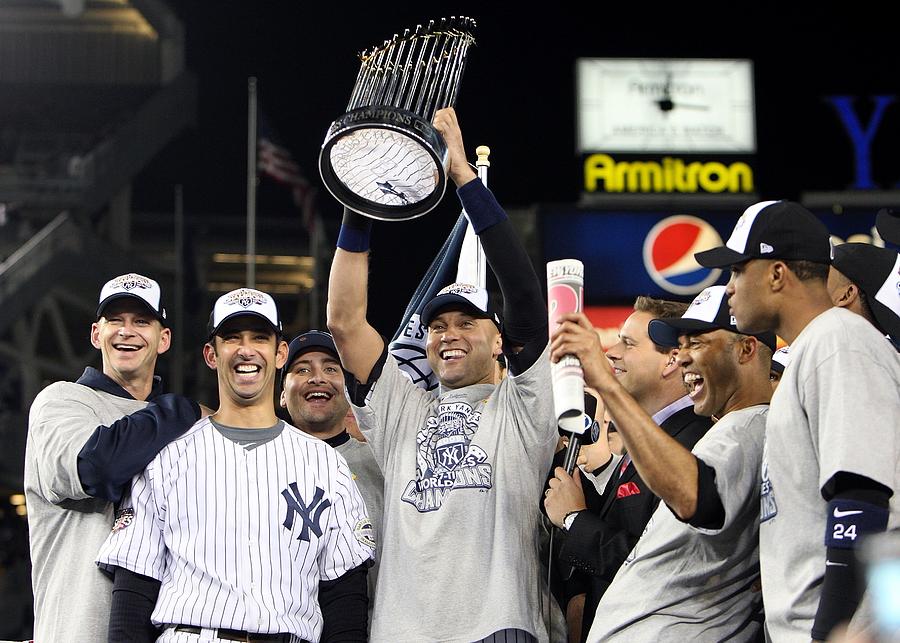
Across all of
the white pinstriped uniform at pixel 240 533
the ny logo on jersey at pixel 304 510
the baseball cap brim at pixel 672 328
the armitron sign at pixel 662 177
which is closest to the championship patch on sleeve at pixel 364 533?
the white pinstriped uniform at pixel 240 533

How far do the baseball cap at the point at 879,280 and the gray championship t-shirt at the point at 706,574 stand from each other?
441 mm

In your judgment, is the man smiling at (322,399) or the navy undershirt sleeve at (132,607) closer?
the navy undershirt sleeve at (132,607)

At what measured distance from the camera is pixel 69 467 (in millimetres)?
3326

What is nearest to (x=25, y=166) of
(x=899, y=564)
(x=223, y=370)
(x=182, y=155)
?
(x=182, y=155)

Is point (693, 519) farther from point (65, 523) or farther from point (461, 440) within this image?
point (65, 523)

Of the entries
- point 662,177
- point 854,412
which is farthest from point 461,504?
point 662,177

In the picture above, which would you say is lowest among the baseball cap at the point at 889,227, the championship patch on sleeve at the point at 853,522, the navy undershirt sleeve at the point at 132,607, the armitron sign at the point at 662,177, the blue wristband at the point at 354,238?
the navy undershirt sleeve at the point at 132,607

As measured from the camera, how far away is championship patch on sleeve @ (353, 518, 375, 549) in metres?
3.41

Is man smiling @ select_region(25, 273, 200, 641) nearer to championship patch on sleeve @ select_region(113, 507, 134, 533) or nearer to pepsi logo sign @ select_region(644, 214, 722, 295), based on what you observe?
championship patch on sleeve @ select_region(113, 507, 134, 533)

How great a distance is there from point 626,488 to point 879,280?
2.88 ft

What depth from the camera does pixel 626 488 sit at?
3.45 metres

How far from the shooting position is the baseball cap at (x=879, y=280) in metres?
3.20

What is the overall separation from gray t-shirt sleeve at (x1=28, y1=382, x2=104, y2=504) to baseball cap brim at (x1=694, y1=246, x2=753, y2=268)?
5.67 ft

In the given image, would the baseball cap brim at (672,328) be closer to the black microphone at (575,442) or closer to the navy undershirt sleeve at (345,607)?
the black microphone at (575,442)
